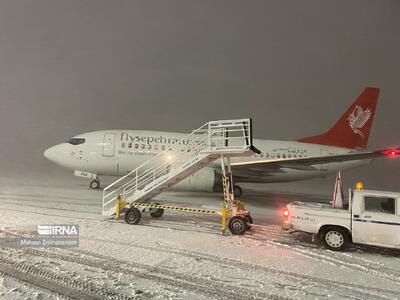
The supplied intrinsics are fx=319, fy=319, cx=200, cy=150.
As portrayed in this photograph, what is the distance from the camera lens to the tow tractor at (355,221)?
24.5 ft

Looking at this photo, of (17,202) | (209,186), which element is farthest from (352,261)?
(17,202)

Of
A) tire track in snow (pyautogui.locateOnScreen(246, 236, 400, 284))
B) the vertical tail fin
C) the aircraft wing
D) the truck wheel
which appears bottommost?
tire track in snow (pyautogui.locateOnScreen(246, 236, 400, 284))

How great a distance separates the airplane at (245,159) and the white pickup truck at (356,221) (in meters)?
6.76

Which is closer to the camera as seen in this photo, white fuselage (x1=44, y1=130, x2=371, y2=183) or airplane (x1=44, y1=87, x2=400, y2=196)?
airplane (x1=44, y1=87, x2=400, y2=196)

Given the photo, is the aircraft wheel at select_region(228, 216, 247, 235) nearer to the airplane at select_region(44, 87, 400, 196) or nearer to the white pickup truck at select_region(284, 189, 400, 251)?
the white pickup truck at select_region(284, 189, 400, 251)

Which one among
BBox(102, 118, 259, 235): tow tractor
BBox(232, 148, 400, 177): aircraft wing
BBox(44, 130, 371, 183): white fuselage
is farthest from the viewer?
BBox(44, 130, 371, 183): white fuselage

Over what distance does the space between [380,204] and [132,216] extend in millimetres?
7086

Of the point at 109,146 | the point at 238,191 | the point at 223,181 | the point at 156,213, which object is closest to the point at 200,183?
the point at 156,213

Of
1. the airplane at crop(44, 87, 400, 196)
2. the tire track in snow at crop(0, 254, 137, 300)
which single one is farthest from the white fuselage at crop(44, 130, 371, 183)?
the tire track in snow at crop(0, 254, 137, 300)

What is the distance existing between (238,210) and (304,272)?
3.44m

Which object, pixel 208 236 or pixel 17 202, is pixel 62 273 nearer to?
pixel 208 236

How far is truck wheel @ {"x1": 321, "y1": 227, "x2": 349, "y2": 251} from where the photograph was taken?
793 centimetres

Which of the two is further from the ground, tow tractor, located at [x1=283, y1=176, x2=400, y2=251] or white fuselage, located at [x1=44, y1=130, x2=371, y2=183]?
white fuselage, located at [x1=44, y1=130, x2=371, y2=183]

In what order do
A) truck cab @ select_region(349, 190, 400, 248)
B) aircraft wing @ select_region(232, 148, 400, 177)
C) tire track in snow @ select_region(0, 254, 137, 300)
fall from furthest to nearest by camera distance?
aircraft wing @ select_region(232, 148, 400, 177)
truck cab @ select_region(349, 190, 400, 248)
tire track in snow @ select_region(0, 254, 137, 300)
